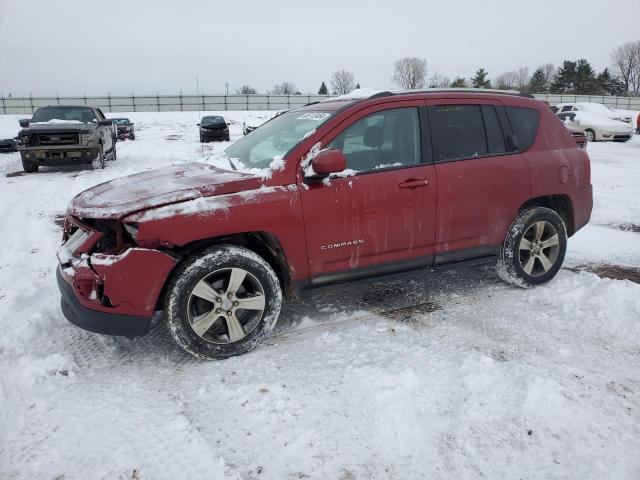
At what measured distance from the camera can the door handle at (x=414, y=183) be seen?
11.7 feet

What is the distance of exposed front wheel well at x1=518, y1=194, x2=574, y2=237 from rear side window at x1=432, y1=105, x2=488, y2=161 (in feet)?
2.75

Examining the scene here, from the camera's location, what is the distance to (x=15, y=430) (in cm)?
246

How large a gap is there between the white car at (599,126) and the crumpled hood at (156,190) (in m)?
19.3

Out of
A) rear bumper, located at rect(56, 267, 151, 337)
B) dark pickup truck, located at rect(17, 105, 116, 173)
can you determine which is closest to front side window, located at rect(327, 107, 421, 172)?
rear bumper, located at rect(56, 267, 151, 337)

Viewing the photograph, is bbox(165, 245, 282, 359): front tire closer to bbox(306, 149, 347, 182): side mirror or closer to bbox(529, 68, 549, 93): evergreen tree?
bbox(306, 149, 347, 182): side mirror

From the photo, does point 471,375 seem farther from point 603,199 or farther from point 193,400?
point 603,199

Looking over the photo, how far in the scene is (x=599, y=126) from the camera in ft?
63.0

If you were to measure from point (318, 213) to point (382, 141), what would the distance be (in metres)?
0.82

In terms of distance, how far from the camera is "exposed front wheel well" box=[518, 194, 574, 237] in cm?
439

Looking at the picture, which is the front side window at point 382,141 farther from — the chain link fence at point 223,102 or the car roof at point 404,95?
the chain link fence at point 223,102

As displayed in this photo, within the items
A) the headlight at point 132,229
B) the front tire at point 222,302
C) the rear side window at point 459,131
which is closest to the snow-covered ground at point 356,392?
the front tire at point 222,302

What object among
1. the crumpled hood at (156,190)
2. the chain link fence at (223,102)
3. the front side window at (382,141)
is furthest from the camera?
the chain link fence at (223,102)

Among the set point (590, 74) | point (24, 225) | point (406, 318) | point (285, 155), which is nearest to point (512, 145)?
point (406, 318)

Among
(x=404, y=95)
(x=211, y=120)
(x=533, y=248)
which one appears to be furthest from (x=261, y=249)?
(x=211, y=120)
